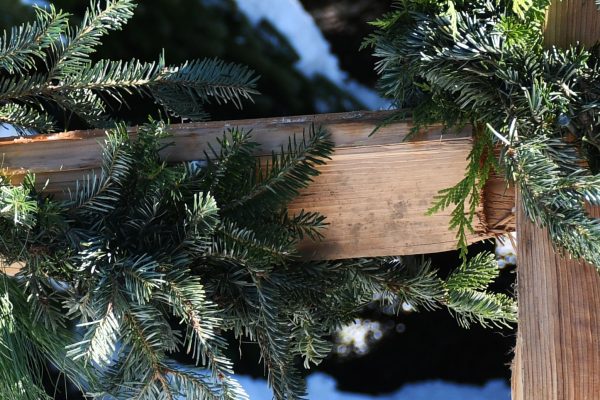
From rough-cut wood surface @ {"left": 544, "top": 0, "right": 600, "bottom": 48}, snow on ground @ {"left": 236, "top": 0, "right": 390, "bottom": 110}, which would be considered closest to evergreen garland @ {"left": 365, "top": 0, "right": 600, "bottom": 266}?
rough-cut wood surface @ {"left": 544, "top": 0, "right": 600, "bottom": 48}

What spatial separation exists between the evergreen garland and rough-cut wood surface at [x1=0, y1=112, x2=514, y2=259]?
1.9 inches

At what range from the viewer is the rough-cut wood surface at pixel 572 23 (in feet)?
1.83

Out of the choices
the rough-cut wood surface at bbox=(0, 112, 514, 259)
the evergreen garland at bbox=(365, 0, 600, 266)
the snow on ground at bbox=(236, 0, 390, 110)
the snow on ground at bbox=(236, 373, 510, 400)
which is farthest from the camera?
the snow on ground at bbox=(236, 373, 510, 400)

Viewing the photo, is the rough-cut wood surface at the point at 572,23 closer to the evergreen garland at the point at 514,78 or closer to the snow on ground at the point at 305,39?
the evergreen garland at the point at 514,78

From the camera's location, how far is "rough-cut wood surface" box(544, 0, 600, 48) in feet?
1.83

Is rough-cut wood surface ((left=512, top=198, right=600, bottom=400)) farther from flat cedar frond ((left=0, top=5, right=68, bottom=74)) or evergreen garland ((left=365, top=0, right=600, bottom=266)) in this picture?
flat cedar frond ((left=0, top=5, right=68, bottom=74))

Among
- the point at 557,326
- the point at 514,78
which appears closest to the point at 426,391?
Answer: the point at 557,326

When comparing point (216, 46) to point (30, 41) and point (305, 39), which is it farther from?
point (30, 41)

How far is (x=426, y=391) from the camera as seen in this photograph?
0.93m

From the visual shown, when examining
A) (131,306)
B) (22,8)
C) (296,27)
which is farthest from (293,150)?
(22,8)

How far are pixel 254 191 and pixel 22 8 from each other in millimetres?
427

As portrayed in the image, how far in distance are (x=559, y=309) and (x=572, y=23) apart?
0.21 metres

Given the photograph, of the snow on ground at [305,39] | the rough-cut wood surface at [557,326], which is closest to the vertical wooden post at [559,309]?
the rough-cut wood surface at [557,326]

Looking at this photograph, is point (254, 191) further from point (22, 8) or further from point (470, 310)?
point (22, 8)
